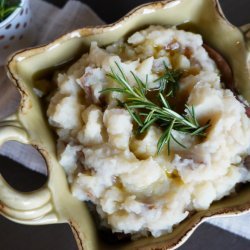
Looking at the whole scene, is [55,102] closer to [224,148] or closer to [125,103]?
[125,103]

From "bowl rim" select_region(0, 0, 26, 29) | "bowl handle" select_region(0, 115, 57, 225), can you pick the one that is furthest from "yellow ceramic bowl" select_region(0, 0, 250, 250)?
"bowl rim" select_region(0, 0, 26, 29)

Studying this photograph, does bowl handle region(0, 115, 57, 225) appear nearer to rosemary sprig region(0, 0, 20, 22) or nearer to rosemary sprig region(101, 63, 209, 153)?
rosemary sprig region(101, 63, 209, 153)

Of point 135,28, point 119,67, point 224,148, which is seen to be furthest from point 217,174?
point 135,28

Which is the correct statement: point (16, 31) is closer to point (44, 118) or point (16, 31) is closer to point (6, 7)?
point (6, 7)

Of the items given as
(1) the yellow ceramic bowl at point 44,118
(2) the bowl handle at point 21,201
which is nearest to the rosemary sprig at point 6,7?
(1) the yellow ceramic bowl at point 44,118

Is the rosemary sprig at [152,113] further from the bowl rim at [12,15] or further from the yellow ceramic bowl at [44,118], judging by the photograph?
the bowl rim at [12,15]


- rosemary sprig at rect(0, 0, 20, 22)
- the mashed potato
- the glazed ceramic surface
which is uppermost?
rosemary sprig at rect(0, 0, 20, 22)
